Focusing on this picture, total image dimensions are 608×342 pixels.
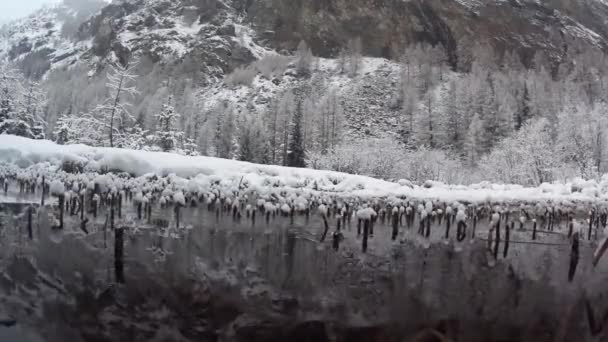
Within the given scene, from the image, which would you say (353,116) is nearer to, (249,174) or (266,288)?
(249,174)

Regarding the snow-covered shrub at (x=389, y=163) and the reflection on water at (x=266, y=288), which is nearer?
the reflection on water at (x=266, y=288)

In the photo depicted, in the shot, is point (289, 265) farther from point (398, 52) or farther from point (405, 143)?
point (398, 52)

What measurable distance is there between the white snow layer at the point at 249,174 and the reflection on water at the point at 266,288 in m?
7.00

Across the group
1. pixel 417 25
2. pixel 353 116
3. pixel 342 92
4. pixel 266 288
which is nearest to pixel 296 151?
pixel 353 116

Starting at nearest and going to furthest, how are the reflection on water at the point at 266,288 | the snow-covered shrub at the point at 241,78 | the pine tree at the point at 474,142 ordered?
the reflection on water at the point at 266,288
the pine tree at the point at 474,142
the snow-covered shrub at the point at 241,78

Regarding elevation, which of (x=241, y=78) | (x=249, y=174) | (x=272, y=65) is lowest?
(x=249, y=174)

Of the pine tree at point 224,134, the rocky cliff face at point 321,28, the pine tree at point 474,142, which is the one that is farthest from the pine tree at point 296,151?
the rocky cliff face at point 321,28

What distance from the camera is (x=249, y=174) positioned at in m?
26.2

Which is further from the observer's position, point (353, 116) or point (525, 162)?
point (353, 116)

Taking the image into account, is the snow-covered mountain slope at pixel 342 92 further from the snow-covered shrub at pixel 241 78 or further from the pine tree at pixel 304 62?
the pine tree at pixel 304 62

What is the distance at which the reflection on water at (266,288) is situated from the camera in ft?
24.9

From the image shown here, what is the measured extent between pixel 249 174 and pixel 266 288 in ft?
54.0

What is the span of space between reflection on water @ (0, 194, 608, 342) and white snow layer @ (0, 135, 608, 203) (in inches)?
275

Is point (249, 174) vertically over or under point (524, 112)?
under
